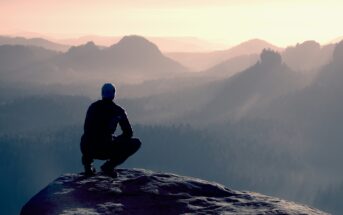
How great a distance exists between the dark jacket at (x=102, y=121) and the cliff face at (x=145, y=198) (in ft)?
5.09

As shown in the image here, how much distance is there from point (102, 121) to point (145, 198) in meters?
3.35

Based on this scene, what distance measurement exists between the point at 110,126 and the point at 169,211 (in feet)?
13.6

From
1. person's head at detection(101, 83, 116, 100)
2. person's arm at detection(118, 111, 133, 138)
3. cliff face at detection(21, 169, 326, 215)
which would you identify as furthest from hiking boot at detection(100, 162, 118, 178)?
person's head at detection(101, 83, 116, 100)

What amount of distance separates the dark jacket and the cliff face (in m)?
1.55

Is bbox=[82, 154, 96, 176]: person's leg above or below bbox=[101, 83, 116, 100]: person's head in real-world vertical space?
below

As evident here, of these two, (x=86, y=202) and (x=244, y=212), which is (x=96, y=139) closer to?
(x=86, y=202)

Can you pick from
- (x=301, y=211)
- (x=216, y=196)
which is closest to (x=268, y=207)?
(x=301, y=211)

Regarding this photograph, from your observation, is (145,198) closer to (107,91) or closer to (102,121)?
(102,121)

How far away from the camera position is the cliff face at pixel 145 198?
623 inches

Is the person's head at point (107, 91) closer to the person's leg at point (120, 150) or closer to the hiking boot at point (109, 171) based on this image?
the person's leg at point (120, 150)

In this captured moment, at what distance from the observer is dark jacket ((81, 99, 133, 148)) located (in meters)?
18.0

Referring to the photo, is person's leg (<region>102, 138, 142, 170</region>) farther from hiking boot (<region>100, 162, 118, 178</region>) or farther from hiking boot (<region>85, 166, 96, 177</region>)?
hiking boot (<region>85, 166, 96, 177</region>)

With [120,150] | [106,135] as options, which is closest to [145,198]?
[120,150]

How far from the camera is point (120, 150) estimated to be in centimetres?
1859
